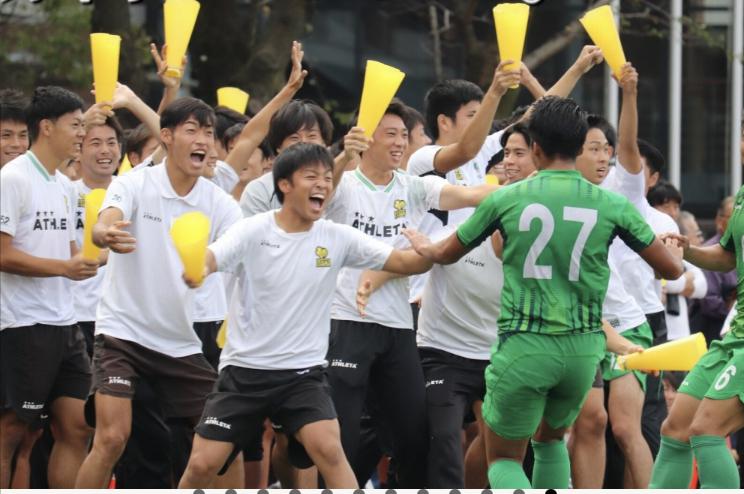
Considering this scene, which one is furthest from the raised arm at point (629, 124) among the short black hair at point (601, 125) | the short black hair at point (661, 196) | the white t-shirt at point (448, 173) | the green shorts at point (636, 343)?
the short black hair at point (661, 196)

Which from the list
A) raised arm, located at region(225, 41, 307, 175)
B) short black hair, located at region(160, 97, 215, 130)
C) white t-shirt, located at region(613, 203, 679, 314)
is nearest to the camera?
short black hair, located at region(160, 97, 215, 130)

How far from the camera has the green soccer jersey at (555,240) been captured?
775 centimetres

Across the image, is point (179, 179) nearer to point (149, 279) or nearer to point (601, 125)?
point (149, 279)

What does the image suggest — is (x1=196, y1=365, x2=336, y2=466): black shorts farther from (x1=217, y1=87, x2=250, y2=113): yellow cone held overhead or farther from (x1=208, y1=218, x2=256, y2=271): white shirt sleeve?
(x1=217, y1=87, x2=250, y2=113): yellow cone held overhead

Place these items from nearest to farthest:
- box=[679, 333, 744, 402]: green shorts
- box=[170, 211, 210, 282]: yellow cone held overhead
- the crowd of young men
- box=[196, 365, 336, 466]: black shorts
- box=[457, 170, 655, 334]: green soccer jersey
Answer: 1. box=[170, 211, 210, 282]: yellow cone held overhead
2. box=[457, 170, 655, 334]: green soccer jersey
3. the crowd of young men
4. box=[679, 333, 744, 402]: green shorts
5. box=[196, 365, 336, 466]: black shorts

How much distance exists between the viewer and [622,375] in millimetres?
10156

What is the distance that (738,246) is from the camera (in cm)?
859

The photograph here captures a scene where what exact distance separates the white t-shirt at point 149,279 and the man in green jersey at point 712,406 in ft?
9.16

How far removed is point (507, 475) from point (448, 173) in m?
2.61

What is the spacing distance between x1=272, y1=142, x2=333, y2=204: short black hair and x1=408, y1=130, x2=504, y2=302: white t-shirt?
1.41 m

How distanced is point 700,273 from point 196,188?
567 cm

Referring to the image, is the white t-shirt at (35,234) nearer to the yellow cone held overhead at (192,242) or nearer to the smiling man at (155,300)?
the smiling man at (155,300)

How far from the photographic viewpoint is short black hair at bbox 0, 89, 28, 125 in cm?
1028

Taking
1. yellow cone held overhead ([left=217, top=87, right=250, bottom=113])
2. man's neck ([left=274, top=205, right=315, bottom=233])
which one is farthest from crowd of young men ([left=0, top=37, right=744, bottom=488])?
yellow cone held overhead ([left=217, top=87, right=250, bottom=113])
